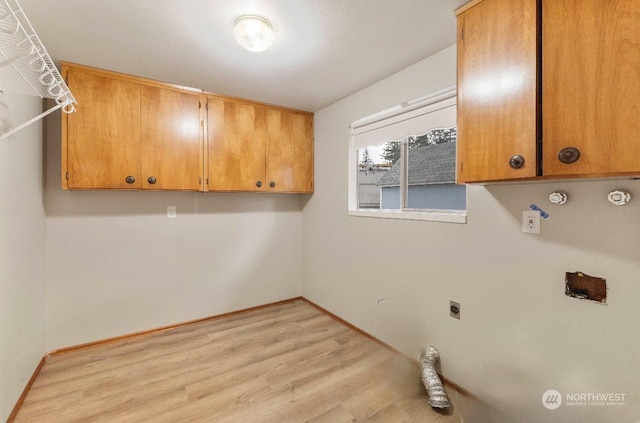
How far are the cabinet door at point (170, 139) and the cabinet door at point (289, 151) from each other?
0.73 m

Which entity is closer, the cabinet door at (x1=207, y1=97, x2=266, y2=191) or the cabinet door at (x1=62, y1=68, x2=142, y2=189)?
the cabinet door at (x1=62, y1=68, x2=142, y2=189)

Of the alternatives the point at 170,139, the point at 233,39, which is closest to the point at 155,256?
the point at 170,139

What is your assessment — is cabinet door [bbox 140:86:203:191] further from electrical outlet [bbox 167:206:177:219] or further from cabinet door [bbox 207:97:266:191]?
electrical outlet [bbox 167:206:177:219]

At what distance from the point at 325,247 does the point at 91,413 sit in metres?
2.24

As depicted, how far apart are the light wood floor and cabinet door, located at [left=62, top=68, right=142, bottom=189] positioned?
4.70 ft

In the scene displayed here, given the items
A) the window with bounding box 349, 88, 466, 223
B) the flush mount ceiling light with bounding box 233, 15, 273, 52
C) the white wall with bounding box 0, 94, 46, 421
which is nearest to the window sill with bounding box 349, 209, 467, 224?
the window with bounding box 349, 88, 466, 223

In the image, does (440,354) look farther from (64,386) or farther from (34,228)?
(34,228)

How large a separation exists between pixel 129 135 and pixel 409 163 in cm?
237

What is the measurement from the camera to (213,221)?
9.84 ft

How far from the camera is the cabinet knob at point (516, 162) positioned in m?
1.21

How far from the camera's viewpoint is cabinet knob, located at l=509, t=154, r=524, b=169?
1.21 m

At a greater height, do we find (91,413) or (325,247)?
(325,247)

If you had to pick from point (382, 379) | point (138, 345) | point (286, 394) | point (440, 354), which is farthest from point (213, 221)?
point (440, 354)

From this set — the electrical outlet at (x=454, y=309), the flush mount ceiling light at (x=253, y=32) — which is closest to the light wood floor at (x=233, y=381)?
the electrical outlet at (x=454, y=309)
